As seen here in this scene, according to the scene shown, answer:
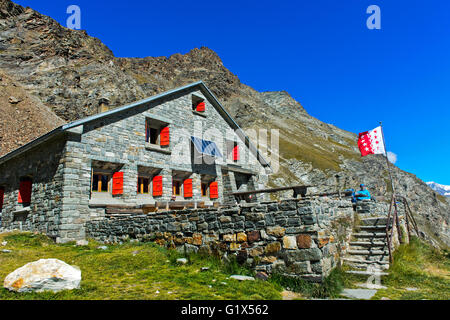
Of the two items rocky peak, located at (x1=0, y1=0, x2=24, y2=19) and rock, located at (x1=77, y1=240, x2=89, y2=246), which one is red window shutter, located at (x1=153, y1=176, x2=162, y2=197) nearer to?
rock, located at (x1=77, y1=240, x2=89, y2=246)

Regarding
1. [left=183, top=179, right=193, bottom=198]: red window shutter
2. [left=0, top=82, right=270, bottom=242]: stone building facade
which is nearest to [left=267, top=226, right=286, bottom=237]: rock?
[left=0, top=82, right=270, bottom=242]: stone building facade

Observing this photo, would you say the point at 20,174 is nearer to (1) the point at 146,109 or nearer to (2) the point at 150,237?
(1) the point at 146,109

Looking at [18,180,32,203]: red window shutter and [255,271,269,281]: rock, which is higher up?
[18,180,32,203]: red window shutter

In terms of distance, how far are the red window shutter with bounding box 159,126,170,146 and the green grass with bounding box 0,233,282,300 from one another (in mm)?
7254

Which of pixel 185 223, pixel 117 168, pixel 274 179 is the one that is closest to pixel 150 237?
pixel 185 223

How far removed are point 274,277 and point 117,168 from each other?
9978 millimetres

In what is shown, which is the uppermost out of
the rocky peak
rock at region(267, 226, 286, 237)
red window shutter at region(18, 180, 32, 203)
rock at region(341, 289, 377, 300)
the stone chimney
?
the rocky peak

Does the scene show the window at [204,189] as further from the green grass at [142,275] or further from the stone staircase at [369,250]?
the stone staircase at [369,250]

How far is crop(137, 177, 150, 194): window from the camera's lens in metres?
14.6

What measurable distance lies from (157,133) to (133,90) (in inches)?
1383

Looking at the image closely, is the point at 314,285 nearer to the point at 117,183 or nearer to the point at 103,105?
the point at 117,183

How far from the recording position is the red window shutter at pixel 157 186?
14.7 m

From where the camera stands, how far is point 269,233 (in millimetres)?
6605

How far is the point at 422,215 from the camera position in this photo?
70.4m
